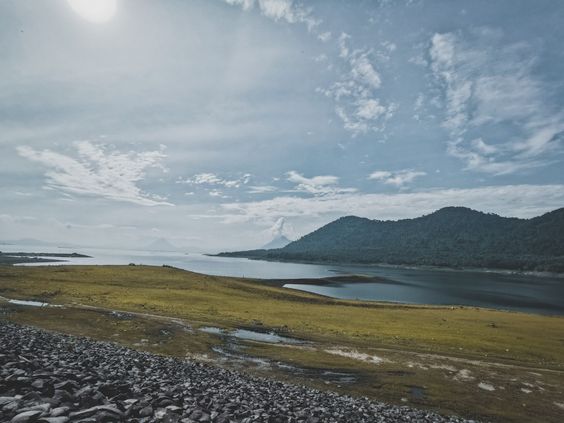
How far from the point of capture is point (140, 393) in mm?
16750

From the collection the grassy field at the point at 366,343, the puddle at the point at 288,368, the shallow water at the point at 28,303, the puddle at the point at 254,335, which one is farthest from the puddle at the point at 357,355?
the shallow water at the point at 28,303

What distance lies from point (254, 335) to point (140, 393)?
89.2 ft

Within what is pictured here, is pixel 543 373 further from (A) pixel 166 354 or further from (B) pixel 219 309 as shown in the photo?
(B) pixel 219 309

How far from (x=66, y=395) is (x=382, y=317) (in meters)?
58.9

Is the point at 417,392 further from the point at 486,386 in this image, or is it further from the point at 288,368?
the point at 288,368

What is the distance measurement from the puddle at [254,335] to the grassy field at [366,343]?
2.04m

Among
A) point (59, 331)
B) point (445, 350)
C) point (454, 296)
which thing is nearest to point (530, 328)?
point (445, 350)

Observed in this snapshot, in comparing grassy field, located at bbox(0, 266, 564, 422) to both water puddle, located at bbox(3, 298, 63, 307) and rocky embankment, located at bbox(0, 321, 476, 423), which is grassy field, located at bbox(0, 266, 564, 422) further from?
rocky embankment, located at bbox(0, 321, 476, 423)

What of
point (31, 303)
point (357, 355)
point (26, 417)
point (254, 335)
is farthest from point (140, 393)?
point (31, 303)

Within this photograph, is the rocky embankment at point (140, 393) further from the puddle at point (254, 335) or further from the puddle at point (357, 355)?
the puddle at point (254, 335)

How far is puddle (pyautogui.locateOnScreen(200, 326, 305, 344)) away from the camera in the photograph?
4031 centimetres

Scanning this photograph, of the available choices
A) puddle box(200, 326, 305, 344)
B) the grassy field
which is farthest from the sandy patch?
puddle box(200, 326, 305, 344)

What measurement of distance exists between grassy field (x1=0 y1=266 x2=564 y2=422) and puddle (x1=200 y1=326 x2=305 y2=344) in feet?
6.69

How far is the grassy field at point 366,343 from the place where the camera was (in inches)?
1058
